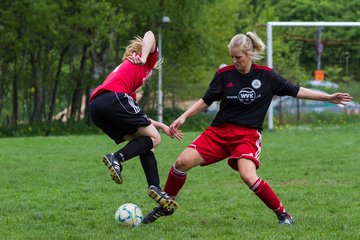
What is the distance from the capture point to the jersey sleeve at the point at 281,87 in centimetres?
694

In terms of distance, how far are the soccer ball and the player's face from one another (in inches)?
60.7

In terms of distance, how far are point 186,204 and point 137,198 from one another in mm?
727

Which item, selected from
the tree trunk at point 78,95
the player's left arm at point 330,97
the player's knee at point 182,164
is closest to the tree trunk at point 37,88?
the tree trunk at point 78,95

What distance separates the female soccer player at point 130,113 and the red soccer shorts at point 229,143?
320 millimetres

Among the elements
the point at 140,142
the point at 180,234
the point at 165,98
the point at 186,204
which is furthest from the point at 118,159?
the point at 165,98

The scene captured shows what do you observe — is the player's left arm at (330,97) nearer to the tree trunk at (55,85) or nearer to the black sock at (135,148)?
the black sock at (135,148)

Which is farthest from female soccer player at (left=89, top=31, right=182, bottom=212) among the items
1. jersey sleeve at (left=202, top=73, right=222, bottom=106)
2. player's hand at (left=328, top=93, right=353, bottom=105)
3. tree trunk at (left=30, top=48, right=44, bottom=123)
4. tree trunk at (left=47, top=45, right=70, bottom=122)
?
tree trunk at (left=30, top=48, right=44, bottom=123)

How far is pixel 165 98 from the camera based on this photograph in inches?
1152

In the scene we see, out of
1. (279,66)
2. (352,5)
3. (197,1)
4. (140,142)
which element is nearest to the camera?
(140,142)

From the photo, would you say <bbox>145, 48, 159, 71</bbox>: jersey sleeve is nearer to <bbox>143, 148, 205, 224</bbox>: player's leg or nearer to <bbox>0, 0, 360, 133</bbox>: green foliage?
<bbox>143, 148, 205, 224</bbox>: player's leg

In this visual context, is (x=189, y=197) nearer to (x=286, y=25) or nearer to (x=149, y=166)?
(x=149, y=166)

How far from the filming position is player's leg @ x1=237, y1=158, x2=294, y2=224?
6.62 metres

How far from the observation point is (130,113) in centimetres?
668

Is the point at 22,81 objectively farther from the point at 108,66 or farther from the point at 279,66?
the point at 279,66
